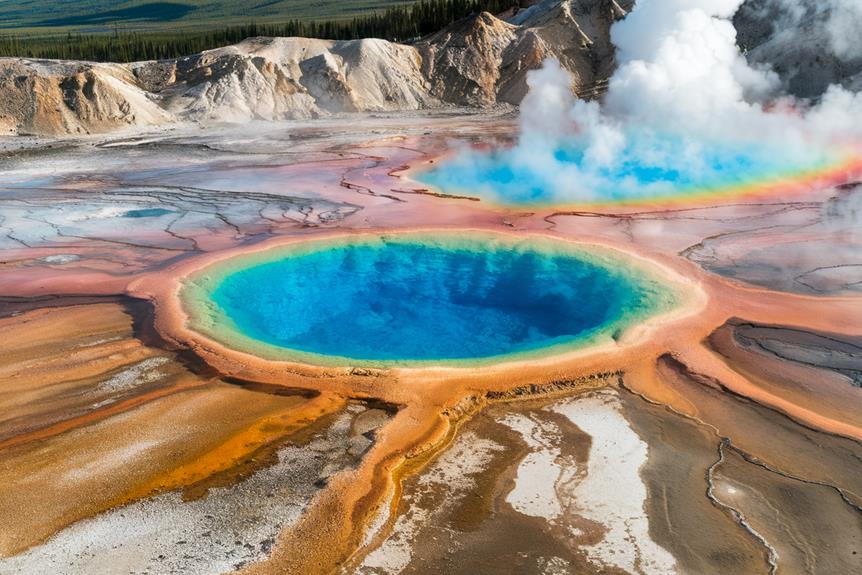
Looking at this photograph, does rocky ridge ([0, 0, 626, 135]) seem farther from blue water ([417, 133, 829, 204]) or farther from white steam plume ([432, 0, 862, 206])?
blue water ([417, 133, 829, 204])

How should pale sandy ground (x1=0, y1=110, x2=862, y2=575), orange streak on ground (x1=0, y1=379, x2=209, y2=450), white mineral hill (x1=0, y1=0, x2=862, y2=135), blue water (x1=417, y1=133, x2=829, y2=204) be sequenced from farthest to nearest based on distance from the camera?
white mineral hill (x1=0, y1=0, x2=862, y2=135), blue water (x1=417, y1=133, x2=829, y2=204), orange streak on ground (x1=0, y1=379, x2=209, y2=450), pale sandy ground (x1=0, y1=110, x2=862, y2=575)

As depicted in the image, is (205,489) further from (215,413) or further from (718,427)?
(718,427)

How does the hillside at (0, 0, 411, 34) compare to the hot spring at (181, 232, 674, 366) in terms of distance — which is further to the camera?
the hillside at (0, 0, 411, 34)

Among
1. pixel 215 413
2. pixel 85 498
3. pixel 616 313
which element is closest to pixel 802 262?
pixel 616 313

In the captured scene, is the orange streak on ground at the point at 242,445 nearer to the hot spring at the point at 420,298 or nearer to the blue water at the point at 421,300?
the hot spring at the point at 420,298

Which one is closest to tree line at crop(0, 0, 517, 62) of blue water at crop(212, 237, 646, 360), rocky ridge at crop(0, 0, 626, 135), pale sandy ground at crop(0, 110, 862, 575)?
rocky ridge at crop(0, 0, 626, 135)

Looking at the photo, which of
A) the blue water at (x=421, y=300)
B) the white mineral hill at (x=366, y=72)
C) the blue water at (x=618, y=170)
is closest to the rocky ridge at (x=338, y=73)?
the white mineral hill at (x=366, y=72)
